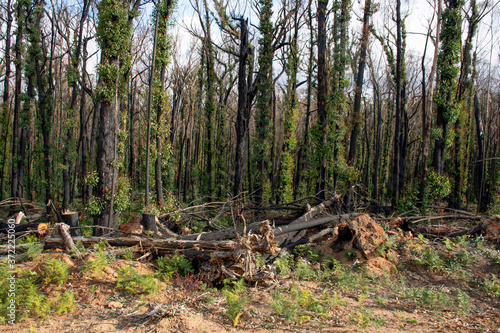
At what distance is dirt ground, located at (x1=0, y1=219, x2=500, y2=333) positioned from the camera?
3.52 meters

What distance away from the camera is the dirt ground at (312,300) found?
3521 mm

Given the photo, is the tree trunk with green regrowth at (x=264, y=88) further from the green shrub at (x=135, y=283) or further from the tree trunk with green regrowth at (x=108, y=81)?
the green shrub at (x=135, y=283)

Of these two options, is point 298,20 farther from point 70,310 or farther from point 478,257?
point 70,310

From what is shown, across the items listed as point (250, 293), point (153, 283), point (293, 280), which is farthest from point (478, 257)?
point (153, 283)

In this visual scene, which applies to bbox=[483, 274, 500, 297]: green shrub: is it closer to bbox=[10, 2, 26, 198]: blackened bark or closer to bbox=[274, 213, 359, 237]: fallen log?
bbox=[274, 213, 359, 237]: fallen log

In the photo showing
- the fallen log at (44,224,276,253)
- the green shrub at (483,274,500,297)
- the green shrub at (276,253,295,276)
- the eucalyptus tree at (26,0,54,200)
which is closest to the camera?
the green shrub at (483,274,500,297)

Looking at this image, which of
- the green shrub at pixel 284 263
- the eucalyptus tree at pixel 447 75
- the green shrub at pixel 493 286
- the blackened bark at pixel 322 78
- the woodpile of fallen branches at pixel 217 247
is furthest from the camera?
the blackened bark at pixel 322 78

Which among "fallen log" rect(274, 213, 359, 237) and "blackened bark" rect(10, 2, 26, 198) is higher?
"blackened bark" rect(10, 2, 26, 198)

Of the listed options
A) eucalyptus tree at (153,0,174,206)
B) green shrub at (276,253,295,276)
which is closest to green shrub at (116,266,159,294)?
green shrub at (276,253,295,276)

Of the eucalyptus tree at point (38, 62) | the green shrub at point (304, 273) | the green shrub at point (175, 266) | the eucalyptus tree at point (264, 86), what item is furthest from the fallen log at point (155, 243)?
the eucalyptus tree at point (38, 62)

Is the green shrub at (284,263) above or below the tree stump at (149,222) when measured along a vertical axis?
below

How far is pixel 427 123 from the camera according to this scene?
14383mm

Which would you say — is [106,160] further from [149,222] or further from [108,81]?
[149,222]

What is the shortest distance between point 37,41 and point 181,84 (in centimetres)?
994
